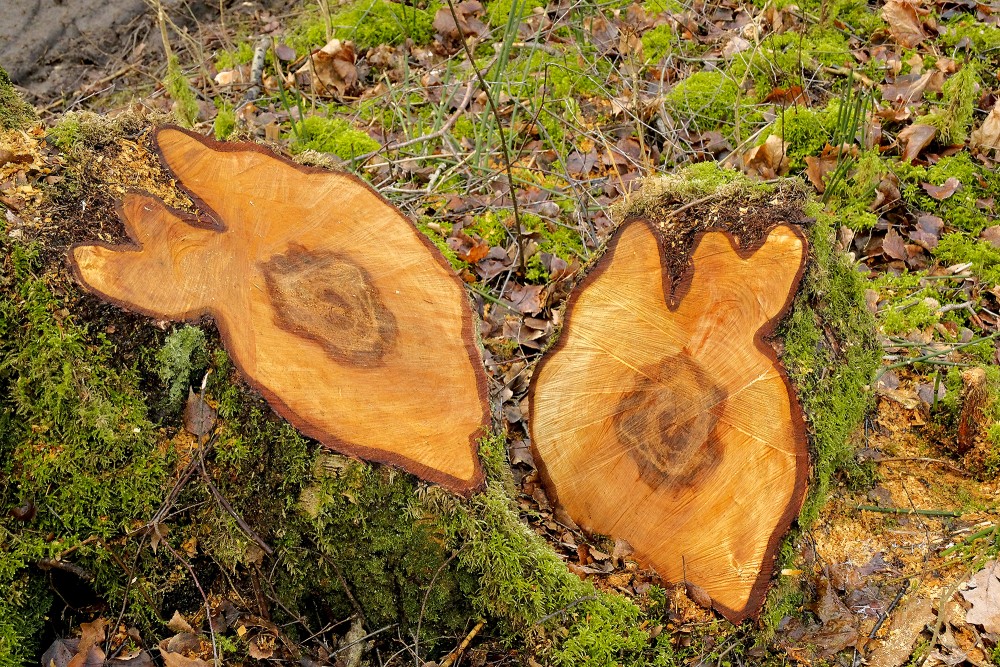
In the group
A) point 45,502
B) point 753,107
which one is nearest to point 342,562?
point 45,502

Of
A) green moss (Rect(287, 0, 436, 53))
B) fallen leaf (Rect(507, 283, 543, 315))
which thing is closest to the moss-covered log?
fallen leaf (Rect(507, 283, 543, 315))

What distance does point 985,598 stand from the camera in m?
2.17

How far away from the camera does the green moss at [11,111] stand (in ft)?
7.06

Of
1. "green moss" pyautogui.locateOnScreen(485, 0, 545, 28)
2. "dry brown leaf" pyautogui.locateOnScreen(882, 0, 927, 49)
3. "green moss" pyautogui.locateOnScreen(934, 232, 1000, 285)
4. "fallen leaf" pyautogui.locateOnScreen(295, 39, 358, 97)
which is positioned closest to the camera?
"green moss" pyautogui.locateOnScreen(934, 232, 1000, 285)

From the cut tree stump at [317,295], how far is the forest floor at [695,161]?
0.15m

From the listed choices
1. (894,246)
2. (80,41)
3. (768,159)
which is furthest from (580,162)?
(80,41)

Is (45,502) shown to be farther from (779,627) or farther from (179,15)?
(179,15)

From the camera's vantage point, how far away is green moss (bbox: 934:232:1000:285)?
315cm

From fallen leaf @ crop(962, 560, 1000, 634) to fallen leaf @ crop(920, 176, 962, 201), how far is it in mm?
1866

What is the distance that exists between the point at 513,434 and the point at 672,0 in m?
3.11

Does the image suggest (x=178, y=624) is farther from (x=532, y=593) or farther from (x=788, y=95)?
(x=788, y=95)

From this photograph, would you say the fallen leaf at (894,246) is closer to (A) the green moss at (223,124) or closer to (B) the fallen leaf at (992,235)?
(B) the fallen leaf at (992,235)

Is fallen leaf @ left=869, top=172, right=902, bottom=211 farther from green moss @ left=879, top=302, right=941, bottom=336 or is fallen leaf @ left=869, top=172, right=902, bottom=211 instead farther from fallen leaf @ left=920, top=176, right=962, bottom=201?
green moss @ left=879, top=302, right=941, bottom=336

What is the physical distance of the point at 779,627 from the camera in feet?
7.06
